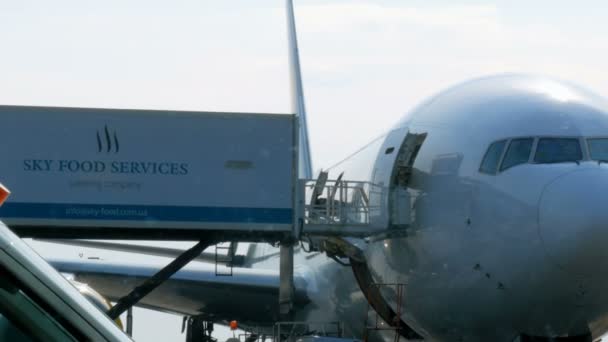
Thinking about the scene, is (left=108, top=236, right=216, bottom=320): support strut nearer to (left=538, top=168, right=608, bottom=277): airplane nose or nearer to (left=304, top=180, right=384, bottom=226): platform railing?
(left=304, top=180, right=384, bottom=226): platform railing

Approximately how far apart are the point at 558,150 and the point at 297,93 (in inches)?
716

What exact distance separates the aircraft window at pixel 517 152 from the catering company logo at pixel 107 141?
16.5ft

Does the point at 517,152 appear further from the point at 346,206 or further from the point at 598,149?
the point at 346,206

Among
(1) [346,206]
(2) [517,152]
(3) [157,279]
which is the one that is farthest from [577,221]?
(3) [157,279]

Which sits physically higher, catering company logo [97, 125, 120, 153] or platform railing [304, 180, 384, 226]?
catering company logo [97, 125, 120, 153]

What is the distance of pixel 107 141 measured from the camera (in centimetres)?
1523

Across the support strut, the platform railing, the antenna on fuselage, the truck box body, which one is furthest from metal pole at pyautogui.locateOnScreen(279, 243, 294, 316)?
the antenna on fuselage

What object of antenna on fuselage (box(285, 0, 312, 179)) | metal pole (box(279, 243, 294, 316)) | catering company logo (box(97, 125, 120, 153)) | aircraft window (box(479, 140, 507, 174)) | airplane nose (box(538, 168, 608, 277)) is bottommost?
metal pole (box(279, 243, 294, 316))

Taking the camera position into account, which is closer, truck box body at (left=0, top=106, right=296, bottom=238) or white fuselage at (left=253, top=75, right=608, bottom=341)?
white fuselage at (left=253, top=75, right=608, bottom=341)

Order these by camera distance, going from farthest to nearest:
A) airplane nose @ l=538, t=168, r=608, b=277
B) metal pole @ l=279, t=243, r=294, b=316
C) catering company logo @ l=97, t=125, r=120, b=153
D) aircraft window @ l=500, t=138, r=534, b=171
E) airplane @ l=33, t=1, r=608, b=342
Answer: metal pole @ l=279, t=243, r=294, b=316 → catering company logo @ l=97, t=125, r=120, b=153 → aircraft window @ l=500, t=138, r=534, b=171 → airplane @ l=33, t=1, r=608, b=342 → airplane nose @ l=538, t=168, r=608, b=277

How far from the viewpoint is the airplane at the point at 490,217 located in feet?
41.0

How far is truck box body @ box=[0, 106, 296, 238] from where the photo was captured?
15.1m

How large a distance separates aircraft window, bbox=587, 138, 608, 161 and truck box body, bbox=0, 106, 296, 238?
4.11 m

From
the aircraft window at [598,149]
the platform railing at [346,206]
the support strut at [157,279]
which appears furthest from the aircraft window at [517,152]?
the support strut at [157,279]
